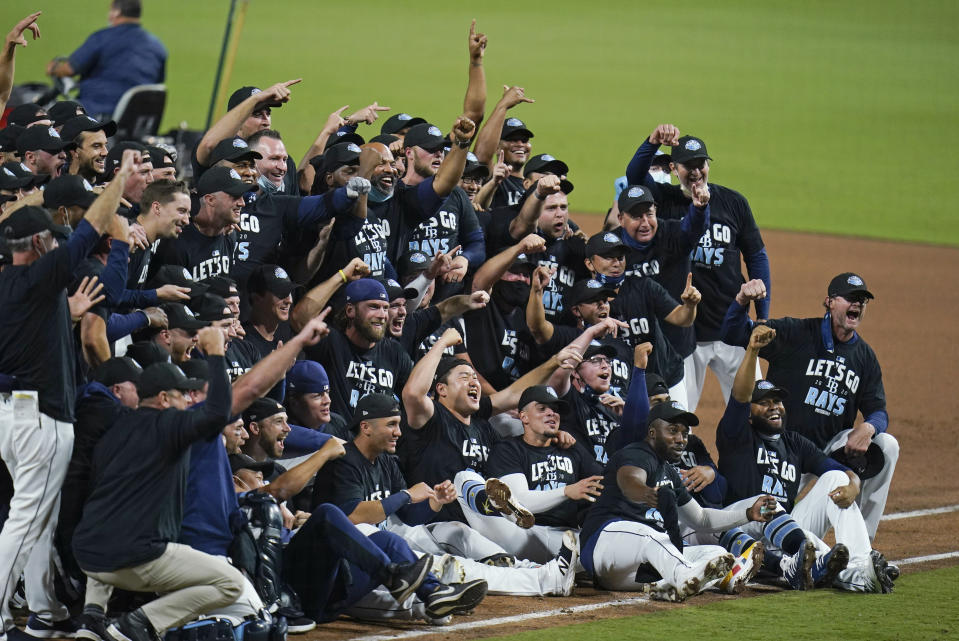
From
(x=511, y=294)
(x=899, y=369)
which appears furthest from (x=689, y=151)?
(x=899, y=369)

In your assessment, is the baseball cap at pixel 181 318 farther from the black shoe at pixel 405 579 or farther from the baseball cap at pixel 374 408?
the black shoe at pixel 405 579

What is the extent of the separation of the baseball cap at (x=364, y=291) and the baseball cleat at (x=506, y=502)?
1.15 m

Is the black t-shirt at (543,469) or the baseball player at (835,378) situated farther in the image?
the baseball player at (835,378)

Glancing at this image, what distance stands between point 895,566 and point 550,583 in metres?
2.06

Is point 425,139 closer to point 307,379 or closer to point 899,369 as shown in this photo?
point 307,379

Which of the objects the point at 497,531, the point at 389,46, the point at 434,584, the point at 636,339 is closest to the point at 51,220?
the point at 434,584

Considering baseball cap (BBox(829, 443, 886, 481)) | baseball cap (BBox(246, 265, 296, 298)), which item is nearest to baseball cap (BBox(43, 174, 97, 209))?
baseball cap (BBox(246, 265, 296, 298))

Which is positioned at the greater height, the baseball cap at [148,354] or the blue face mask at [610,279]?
the blue face mask at [610,279]

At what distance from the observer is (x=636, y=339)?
29.4 ft

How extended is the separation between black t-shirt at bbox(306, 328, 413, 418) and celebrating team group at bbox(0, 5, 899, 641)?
16 mm

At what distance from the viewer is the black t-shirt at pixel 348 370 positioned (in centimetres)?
770

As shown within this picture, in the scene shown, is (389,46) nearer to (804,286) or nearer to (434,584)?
(804,286)

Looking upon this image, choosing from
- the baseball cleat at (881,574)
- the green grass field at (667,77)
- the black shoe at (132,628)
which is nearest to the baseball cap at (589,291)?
the baseball cleat at (881,574)

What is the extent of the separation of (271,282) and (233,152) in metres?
0.78
